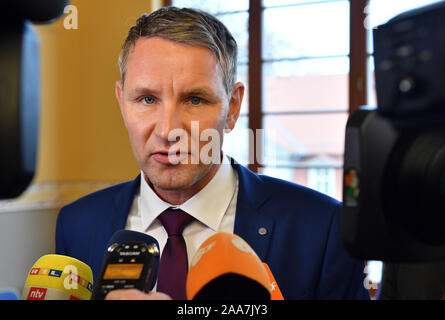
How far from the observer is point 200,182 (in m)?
1.16

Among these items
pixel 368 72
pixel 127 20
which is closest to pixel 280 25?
pixel 368 72

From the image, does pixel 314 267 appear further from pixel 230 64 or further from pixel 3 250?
pixel 3 250

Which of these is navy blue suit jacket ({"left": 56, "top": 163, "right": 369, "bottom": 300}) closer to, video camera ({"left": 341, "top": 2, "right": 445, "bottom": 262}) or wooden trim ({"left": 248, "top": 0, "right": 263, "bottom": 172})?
video camera ({"left": 341, "top": 2, "right": 445, "bottom": 262})

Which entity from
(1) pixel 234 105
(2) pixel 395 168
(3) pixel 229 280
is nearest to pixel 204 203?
(1) pixel 234 105

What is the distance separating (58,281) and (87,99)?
9.55 ft

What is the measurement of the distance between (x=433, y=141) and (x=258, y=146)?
2667mm

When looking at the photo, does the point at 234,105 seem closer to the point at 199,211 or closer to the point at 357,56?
the point at 199,211

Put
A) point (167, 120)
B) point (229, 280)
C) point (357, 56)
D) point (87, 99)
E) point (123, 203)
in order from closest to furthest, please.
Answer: point (229, 280), point (167, 120), point (123, 203), point (357, 56), point (87, 99)

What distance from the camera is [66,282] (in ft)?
2.51

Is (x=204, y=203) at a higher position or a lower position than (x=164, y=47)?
lower

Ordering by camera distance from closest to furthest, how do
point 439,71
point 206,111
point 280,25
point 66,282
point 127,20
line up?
1. point 439,71
2. point 66,282
3. point 206,111
4. point 280,25
5. point 127,20

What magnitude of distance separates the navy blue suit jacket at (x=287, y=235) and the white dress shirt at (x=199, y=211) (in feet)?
0.10

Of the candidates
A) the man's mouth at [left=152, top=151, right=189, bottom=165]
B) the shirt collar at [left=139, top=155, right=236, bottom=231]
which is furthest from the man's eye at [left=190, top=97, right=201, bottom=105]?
the shirt collar at [left=139, top=155, right=236, bottom=231]

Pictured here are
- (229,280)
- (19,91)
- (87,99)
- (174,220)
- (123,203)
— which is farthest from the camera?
(87,99)
